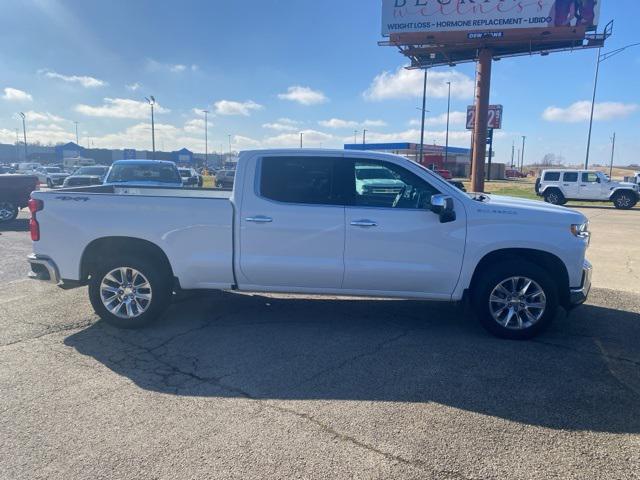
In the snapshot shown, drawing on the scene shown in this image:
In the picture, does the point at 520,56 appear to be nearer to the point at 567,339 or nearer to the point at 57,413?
the point at 567,339

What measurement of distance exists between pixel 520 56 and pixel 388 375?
102 ft

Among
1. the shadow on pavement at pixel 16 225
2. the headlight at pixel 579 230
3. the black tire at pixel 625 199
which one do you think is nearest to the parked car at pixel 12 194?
the shadow on pavement at pixel 16 225

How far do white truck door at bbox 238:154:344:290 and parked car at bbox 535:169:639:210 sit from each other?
22772mm

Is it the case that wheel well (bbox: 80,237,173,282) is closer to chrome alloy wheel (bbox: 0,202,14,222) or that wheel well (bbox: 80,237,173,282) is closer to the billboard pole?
chrome alloy wheel (bbox: 0,202,14,222)

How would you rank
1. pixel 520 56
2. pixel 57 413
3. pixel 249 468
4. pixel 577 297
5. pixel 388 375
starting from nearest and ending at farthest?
pixel 249 468 → pixel 57 413 → pixel 388 375 → pixel 577 297 → pixel 520 56

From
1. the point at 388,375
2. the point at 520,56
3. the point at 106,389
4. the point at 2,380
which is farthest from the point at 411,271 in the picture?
the point at 520,56

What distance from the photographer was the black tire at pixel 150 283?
5160 mm

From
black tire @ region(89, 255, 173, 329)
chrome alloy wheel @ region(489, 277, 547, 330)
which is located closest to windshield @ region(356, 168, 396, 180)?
chrome alloy wheel @ region(489, 277, 547, 330)

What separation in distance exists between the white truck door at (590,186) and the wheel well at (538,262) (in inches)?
889

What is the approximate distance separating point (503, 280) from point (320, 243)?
191 cm

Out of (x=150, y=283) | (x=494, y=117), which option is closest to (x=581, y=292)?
(x=150, y=283)

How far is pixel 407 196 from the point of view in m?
5.09

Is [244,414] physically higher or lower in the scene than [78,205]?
lower

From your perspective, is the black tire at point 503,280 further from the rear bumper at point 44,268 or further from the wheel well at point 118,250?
the rear bumper at point 44,268
